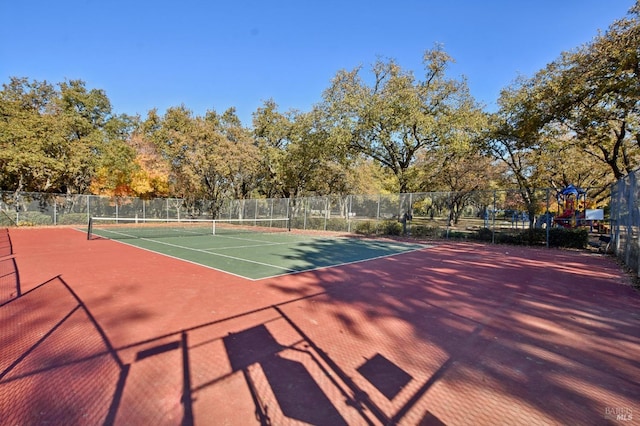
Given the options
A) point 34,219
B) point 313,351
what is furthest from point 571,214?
point 34,219

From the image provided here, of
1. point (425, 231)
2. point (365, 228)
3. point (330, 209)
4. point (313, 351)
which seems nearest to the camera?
point (313, 351)

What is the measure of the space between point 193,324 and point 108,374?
1.45 m

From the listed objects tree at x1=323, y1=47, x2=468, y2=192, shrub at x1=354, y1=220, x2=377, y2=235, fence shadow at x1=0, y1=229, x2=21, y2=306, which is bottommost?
fence shadow at x1=0, y1=229, x2=21, y2=306

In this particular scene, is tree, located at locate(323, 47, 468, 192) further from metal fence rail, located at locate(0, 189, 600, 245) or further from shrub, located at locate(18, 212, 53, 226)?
shrub, located at locate(18, 212, 53, 226)

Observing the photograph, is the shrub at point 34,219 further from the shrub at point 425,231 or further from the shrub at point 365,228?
the shrub at point 425,231

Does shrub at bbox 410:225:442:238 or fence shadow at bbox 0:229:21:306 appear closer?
fence shadow at bbox 0:229:21:306

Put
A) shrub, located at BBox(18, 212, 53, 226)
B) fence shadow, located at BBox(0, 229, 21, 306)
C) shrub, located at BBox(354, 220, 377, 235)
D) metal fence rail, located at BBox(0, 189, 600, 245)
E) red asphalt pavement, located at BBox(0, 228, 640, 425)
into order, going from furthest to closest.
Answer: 1. shrub, located at BBox(18, 212, 53, 226)
2. shrub, located at BBox(354, 220, 377, 235)
3. metal fence rail, located at BBox(0, 189, 600, 245)
4. fence shadow, located at BBox(0, 229, 21, 306)
5. red asphalt pavement, located at BBox(0, 228, 640, 425)

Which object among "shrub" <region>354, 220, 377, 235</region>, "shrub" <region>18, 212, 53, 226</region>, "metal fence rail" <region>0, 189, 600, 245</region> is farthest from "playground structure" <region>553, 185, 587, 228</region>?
"shrub" <region>18, 212, 53, 226</region>

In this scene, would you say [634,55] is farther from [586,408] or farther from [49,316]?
[49,316]

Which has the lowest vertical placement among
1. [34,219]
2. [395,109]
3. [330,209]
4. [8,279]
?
[8,279]

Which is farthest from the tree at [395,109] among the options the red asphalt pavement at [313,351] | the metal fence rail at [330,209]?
the red asphalt pavement at [313,351]

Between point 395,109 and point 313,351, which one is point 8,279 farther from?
point 395,109

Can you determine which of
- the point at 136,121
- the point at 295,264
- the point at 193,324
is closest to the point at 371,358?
the point at 193,324

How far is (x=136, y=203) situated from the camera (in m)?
30.2
